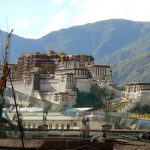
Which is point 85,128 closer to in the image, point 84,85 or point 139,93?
point 139,93

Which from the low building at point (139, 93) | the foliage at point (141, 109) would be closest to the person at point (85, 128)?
the foliage at point (141, 109)

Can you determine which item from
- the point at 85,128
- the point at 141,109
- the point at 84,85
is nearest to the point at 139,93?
the point at 141,109

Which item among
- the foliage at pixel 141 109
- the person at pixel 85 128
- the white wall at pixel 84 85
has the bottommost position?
the foliage at pixel 141 109

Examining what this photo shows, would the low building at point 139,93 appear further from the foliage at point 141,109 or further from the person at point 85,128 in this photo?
the person at point 85,128

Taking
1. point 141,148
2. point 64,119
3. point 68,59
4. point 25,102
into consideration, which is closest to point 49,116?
point 64,119

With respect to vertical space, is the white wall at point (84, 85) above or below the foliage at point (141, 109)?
above

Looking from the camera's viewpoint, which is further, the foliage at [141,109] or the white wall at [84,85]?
the white wall at [84,85]

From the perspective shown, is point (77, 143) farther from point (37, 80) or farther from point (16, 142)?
point (37, 80)

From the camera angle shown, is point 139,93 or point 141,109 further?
point 139,93

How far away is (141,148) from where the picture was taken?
25.0m

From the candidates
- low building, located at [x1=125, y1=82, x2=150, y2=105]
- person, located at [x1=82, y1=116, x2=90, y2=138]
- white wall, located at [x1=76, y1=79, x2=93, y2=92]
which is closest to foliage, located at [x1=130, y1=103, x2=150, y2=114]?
low building, located at [x1=125, y1=82, x2=150, y2=105]

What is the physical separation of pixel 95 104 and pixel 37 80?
1933cm

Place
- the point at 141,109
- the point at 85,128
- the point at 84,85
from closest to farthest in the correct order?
the point at 85,128, the point at 141,109, the point at 84,85

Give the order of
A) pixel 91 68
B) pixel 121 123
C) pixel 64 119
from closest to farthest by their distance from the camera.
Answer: pixel 64 119, pixel 121 123, pixel 91 68
